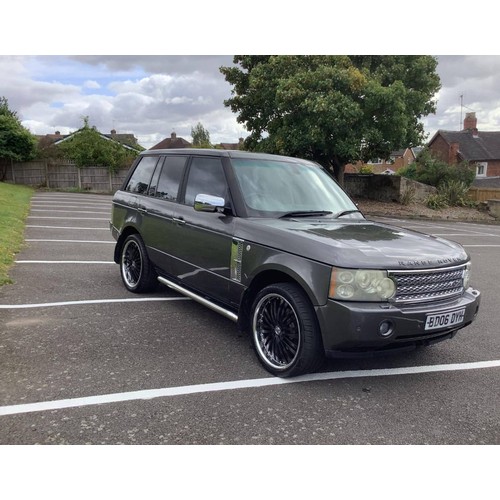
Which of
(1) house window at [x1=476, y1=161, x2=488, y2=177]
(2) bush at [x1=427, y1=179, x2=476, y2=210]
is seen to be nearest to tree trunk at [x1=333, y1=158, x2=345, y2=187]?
(2) bush at [x1=427, y1=179, x2=476, y2=210]

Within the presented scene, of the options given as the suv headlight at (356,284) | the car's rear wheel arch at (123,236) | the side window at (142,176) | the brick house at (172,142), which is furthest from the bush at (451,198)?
the brick house at (172,142)

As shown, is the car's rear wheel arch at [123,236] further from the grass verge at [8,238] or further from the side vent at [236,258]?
the side vent at [236,258]

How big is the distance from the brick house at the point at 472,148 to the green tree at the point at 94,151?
93.8 feet

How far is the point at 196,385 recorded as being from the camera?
11.5 ft

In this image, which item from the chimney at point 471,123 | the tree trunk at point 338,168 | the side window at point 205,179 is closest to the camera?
the side window at point 205,179

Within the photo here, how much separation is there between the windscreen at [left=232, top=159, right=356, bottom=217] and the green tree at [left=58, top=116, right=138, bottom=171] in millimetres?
25574

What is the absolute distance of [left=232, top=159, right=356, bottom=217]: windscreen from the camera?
171 inches

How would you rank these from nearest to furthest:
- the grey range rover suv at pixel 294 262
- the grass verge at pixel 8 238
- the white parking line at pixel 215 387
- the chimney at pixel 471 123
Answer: the white parking line at pixel 215 387, the grey range rover suv at pixel 294 262, the grass verge at pixel 8 238, the chimney at pixel 471 123

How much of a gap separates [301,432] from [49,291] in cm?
414

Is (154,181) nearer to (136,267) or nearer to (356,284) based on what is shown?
(136,267)

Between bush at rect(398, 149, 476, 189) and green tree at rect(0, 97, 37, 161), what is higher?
green tree at rect(0, 97, 37, 161)

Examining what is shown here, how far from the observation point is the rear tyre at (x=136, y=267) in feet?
18.6

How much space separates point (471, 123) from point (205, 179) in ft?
169

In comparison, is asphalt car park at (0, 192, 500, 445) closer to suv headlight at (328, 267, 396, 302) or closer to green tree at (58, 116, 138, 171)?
suv headlight at (328, 267, 396, 302)
